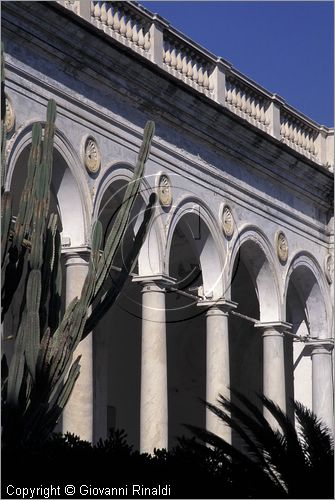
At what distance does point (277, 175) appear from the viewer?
30.4m

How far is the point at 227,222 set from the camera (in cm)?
2842

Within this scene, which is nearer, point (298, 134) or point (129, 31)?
point (129, 31)

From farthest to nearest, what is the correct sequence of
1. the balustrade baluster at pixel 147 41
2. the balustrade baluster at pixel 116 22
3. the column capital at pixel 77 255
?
1. the balustrade baluster at pixel 147 41
2. the balustrade baluster at pixel 116 22
3. the column capital at pixel 77 255

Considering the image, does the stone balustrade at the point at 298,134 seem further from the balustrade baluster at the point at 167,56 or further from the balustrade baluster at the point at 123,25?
the balustrade baluster at the point at 123,25

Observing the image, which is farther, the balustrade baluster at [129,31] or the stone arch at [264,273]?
the stone arch at [264,273]

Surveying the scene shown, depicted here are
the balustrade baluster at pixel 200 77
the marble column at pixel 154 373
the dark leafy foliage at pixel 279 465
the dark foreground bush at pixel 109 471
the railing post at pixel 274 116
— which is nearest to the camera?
the dark foreground bush at pixel 109 471

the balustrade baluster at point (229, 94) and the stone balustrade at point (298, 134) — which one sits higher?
the stone balustrade at point (298, 134)

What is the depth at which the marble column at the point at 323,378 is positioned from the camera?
31.9 metres

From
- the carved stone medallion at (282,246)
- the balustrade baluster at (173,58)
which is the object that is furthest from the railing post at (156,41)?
the carved stone medallion at (282,246)

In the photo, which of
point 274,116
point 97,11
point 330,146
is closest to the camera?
point 97,11

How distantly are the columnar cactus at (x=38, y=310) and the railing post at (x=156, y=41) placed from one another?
9271mm

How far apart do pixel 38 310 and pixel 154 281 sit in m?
9.78

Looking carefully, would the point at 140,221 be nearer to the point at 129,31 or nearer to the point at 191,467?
the point at 129,31

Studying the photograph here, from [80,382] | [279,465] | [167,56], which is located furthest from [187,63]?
[279,465]
